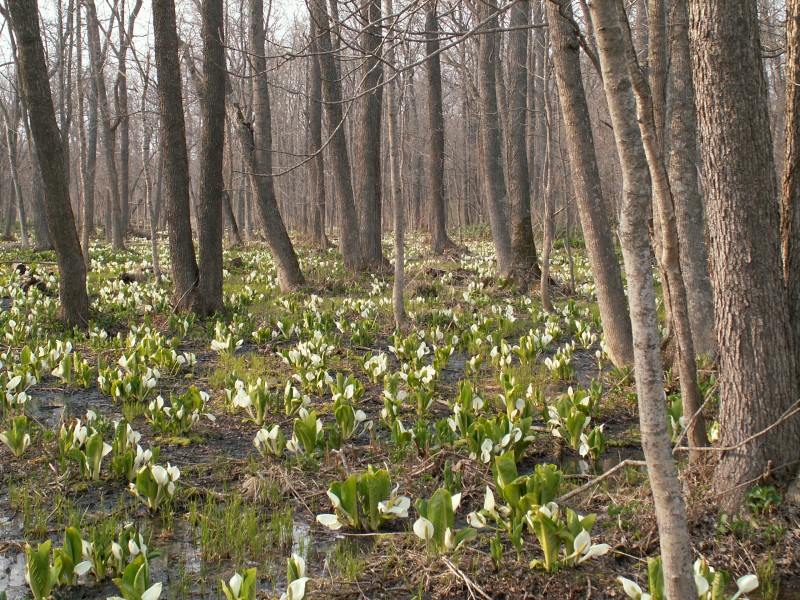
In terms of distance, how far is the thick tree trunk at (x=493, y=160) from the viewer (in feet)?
37.9

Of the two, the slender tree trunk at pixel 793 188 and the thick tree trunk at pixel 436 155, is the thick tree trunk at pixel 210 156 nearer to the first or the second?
the slender tree trunk at pixel 793 188

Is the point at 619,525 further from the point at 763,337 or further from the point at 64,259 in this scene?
the point at 64,259

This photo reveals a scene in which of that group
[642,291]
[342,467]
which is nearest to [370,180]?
[342,467]

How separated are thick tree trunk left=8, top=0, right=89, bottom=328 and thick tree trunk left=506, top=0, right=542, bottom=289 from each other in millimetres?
6453

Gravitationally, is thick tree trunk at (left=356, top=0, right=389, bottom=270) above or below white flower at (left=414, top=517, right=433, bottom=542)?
above

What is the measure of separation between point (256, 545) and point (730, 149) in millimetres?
2816

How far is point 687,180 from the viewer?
541cm

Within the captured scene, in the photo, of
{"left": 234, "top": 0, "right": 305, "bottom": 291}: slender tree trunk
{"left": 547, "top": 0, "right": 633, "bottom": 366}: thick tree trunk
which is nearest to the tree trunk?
{"left": 234, "top": 0, "right": 305, "bottom": 291}: slender tree trunk

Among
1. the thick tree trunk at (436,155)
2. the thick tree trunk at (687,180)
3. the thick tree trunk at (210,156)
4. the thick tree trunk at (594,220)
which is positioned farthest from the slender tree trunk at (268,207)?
the thick tree trunk at (687,180)

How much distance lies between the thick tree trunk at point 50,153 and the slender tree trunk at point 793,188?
689 cm

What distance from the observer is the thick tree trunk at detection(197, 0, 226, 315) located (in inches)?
336

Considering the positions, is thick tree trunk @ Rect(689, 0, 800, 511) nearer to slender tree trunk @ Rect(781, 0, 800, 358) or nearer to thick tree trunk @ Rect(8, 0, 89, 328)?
slender tree trunk @ Rect(781, 0, 800, 358)

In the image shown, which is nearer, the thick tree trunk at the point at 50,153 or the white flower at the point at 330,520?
the white flower at the point at 330,520

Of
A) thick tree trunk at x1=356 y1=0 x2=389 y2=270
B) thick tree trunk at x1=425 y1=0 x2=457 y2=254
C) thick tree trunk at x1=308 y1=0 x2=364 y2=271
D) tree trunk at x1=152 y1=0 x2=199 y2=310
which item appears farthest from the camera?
thick tree trunk at x1=425 y1=0 x2=457 y2=254
